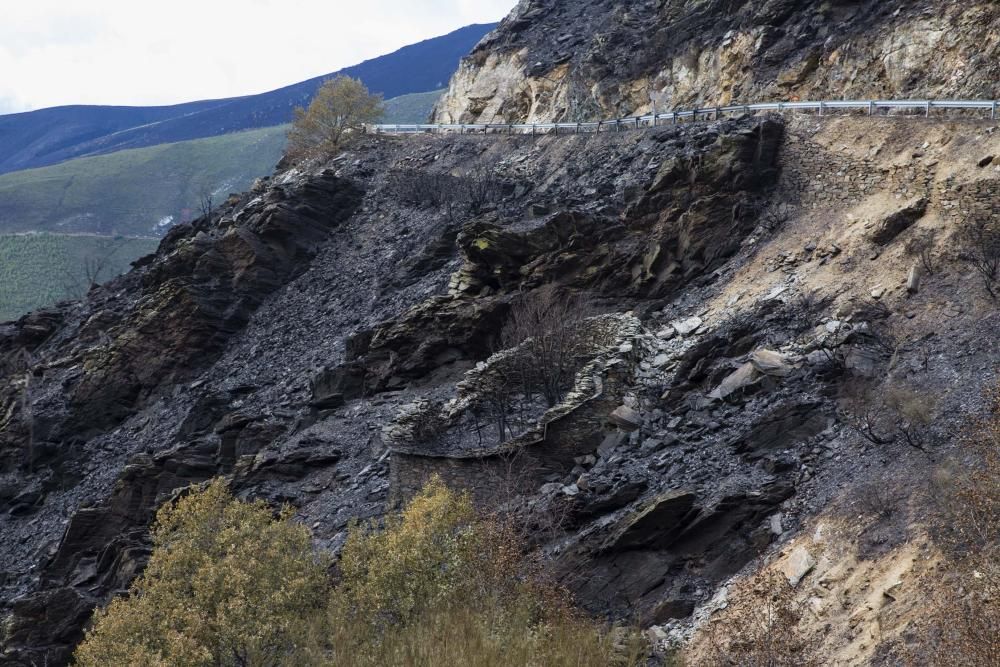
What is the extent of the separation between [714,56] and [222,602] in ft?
99.2

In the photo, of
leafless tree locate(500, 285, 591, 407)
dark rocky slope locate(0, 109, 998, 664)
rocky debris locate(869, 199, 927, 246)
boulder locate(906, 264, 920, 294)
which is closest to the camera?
dark rocky slope locate(0, 109, 998, 664)

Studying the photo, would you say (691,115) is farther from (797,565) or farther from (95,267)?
(95,267)

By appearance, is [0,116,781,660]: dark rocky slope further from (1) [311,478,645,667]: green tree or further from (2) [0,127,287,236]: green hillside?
(2) [0,127,287,236]: green hillside

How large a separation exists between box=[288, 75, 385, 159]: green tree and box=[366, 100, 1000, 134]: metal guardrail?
4.26ft

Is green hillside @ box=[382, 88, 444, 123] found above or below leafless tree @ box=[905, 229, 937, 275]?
below

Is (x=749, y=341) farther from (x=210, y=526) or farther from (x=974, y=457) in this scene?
(x=210, y=526)

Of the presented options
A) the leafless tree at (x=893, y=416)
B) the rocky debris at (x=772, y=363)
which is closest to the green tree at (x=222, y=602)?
the rocky debris at (x=772, y=363)

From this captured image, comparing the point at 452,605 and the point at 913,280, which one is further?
the point at 913,280

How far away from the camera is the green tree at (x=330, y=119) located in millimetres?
55219

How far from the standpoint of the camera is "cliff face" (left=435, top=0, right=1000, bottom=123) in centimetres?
2697

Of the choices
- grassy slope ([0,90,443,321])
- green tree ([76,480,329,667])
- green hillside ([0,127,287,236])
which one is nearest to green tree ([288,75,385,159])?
green tree ([76,480,329,667])

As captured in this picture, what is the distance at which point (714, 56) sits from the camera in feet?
123

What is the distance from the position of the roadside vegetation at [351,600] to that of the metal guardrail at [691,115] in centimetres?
1705

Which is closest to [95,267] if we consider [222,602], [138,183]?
[138,183]
